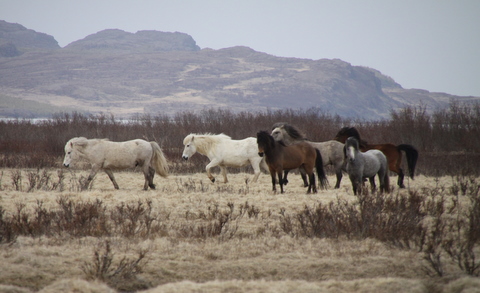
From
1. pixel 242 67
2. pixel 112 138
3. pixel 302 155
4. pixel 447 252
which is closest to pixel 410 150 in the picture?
pixel 302 155

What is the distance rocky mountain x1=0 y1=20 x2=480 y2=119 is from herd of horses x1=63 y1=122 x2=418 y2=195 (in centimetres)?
9477

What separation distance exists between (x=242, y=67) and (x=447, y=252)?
17035cm

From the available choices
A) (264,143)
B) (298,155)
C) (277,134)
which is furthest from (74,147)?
(298,155)

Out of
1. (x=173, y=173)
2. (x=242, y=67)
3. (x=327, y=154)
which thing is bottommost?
(x=173, y=173)

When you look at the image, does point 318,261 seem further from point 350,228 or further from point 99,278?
point 99,278

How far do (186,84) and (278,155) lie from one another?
5551 inches

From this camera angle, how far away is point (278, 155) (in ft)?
37.4

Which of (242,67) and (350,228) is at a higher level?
(242,67)

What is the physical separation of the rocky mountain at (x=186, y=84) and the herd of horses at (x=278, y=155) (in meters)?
94.8

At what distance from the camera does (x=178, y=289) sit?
532 centimetres

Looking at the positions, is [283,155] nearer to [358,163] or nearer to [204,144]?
[358,163]

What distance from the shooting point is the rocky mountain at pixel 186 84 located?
Result: 12794 centimetres

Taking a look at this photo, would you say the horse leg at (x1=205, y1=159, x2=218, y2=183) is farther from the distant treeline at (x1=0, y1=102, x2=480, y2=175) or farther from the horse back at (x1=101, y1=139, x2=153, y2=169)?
the distant treeline at (x1=0, y1=102, x2=480, y2=175)

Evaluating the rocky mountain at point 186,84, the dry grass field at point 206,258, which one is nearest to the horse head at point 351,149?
the dry grass field at point 206,258
